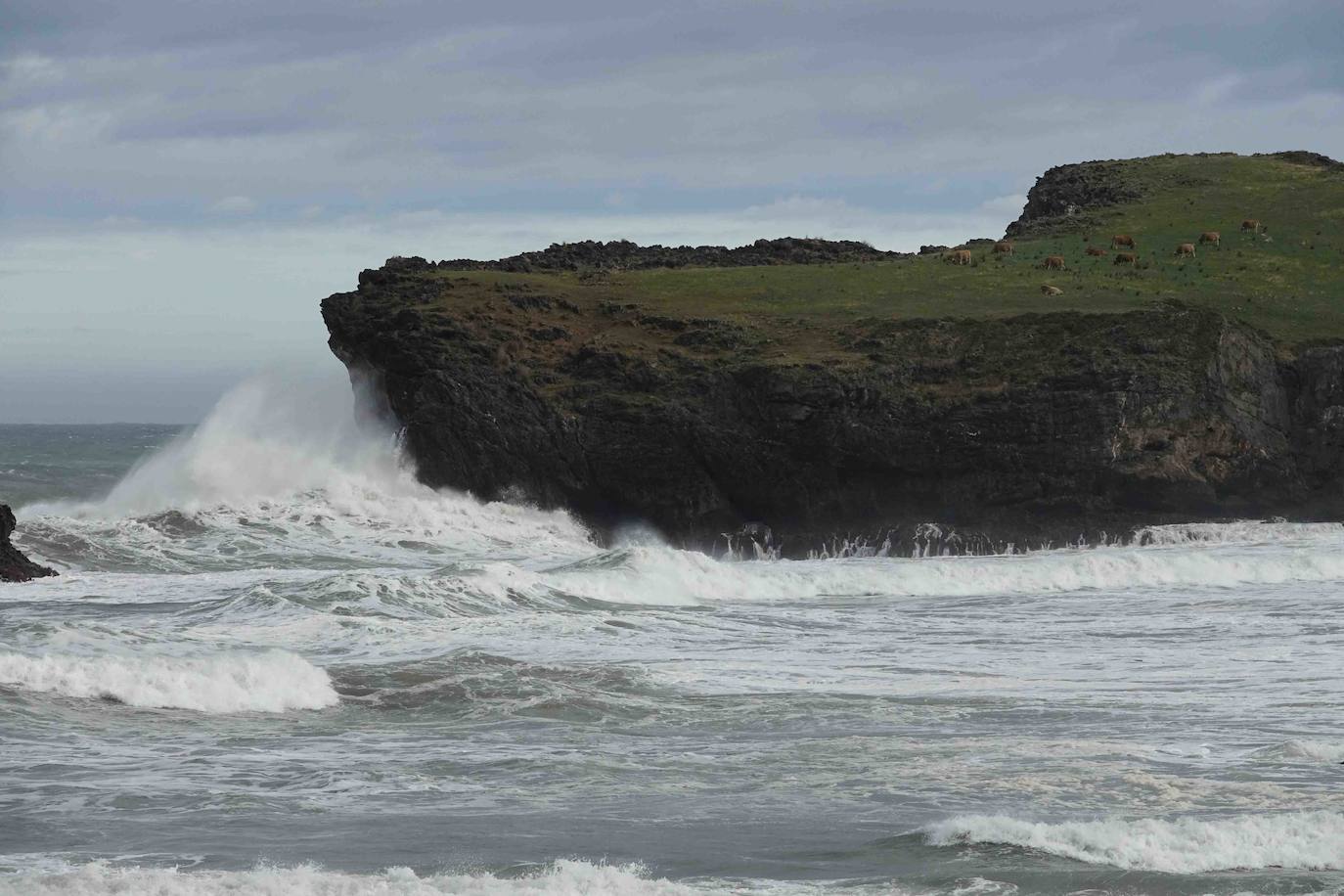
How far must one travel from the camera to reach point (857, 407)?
4534 cm

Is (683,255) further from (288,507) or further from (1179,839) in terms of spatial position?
(1179,839)

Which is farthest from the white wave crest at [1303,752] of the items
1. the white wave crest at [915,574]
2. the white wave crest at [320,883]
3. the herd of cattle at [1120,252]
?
the herd of cattle at [1120,252]

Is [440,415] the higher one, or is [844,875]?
[440,415]

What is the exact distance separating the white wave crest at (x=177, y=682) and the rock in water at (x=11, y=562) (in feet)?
39.4

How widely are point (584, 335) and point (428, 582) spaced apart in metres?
21.2

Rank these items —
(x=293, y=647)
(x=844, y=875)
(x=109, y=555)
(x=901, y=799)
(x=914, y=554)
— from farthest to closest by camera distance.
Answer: (x=914, y=554) → (x=109, y=555) → (x=293, y=647) → (x=901, y=799) → (x=844, y=875)

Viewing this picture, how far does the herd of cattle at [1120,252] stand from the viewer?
2424 inches

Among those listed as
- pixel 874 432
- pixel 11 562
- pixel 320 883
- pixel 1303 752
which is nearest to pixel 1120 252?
pixel 874 432

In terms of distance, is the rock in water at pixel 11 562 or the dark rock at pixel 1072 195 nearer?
the rock in water at pixel 11 562

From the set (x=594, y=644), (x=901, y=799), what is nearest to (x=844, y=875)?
(x=901, y=799)

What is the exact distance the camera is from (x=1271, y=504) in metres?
46.2

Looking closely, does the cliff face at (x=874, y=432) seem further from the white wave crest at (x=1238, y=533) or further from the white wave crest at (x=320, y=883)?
the white wave crest at (x=320, y=883)

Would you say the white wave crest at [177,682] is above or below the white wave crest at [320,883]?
above

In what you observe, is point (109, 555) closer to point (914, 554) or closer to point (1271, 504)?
point (914, 554)
